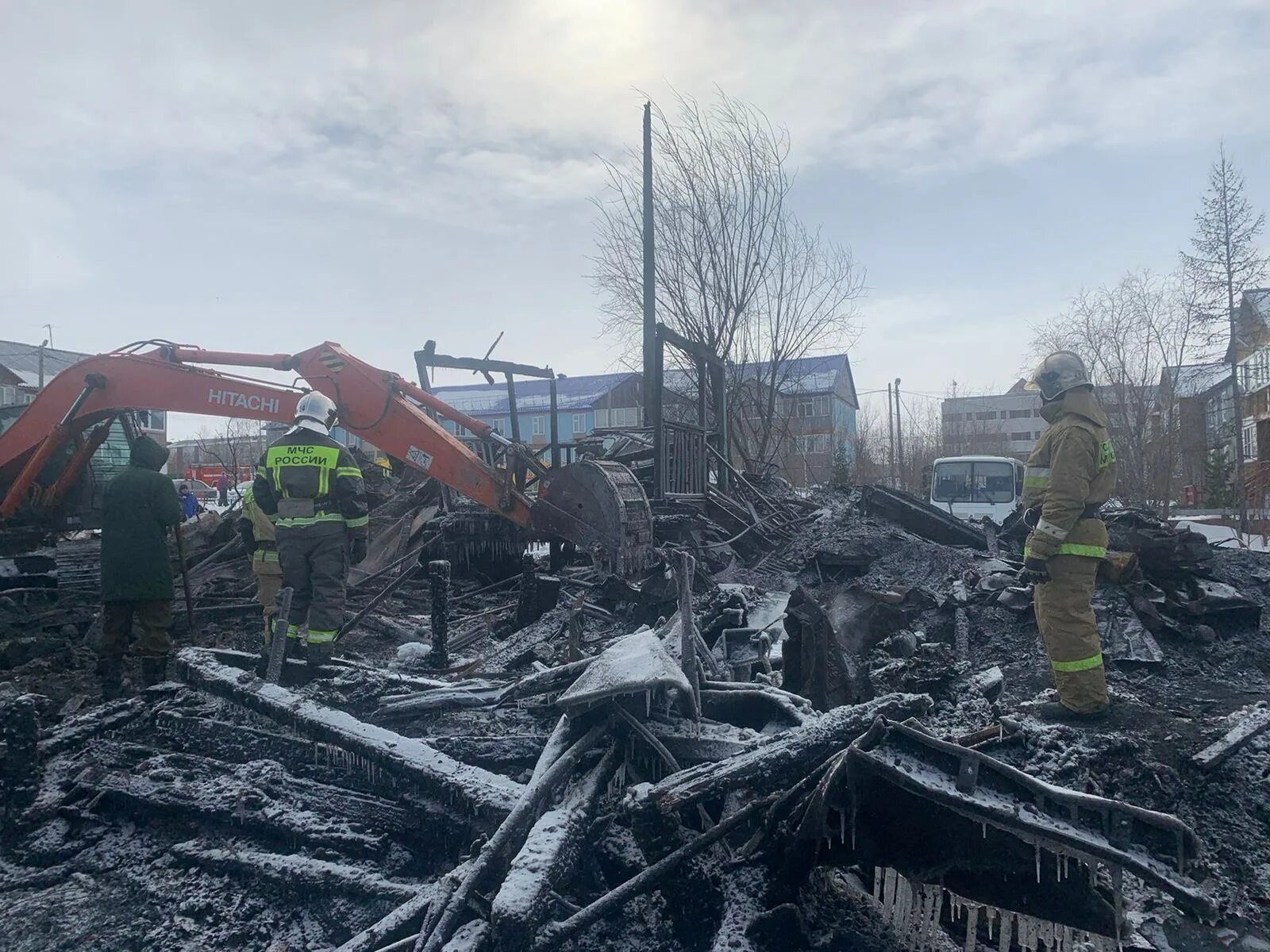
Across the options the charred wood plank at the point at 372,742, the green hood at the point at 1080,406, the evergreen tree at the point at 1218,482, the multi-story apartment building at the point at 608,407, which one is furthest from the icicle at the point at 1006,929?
the multi-story apartment building at the point at 608,407

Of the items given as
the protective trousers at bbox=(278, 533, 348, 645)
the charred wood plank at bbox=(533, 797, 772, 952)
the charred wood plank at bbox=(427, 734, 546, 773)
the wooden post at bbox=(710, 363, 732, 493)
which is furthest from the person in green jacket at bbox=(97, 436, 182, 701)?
the wooden post at bbox=(710, 363, 732, 493)

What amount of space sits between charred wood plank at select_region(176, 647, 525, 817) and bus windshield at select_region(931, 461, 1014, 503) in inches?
477

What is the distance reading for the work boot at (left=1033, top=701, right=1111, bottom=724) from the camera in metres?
4.39

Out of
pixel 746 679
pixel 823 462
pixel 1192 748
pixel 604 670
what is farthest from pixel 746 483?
pixel 823 462

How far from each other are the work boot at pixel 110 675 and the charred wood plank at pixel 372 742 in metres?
1.39

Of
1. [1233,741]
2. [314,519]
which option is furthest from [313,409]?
[1233,741]

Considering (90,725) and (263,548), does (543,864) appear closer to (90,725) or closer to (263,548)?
(90,725)

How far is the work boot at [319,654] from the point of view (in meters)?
4.73

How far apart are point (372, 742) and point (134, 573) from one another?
3.65m

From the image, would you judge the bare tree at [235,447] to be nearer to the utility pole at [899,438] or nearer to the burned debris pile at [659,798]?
the burned debris pile at [659,798]

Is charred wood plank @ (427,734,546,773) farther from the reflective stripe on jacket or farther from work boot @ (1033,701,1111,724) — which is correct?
the reflective stripe on jacket

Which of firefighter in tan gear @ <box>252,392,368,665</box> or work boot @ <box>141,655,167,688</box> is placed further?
work boot @ <box>141,655,167,688</box>

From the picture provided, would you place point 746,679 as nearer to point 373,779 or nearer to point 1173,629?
point 373,779

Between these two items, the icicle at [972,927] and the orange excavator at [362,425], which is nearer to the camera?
the icicle at [972,927]
